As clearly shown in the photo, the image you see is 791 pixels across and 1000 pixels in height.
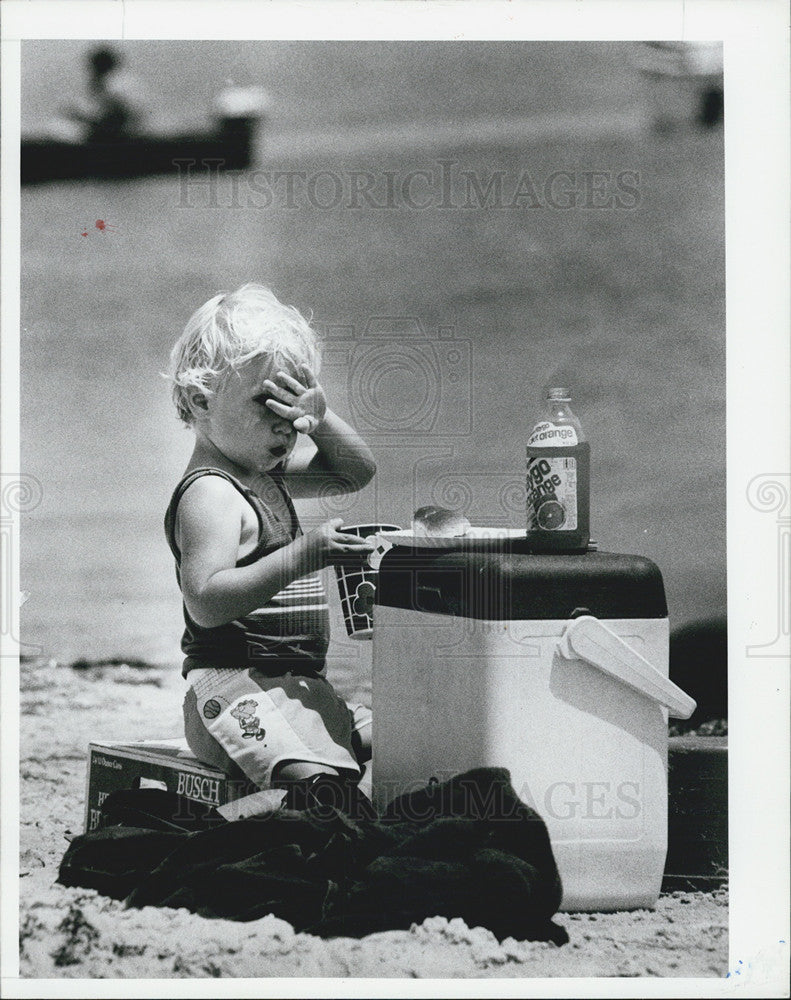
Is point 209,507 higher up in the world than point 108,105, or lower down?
lower down

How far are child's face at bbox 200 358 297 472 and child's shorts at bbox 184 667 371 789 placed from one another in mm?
554

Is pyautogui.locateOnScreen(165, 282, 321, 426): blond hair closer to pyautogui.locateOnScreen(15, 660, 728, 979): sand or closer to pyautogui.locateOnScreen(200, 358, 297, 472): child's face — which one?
pyautogui.locateOnScreen(200, 358, 297, 472): child's face

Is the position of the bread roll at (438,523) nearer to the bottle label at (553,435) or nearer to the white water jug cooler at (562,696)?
the white water jug cooler at (562,696)

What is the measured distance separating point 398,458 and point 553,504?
431 mm

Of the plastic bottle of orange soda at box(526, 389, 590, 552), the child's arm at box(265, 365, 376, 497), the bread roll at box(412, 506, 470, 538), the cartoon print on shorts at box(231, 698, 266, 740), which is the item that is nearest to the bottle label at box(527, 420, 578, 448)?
the plastic bottle of orange soda at box(526, 389, 590, 552)

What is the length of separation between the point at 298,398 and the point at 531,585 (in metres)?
0.77

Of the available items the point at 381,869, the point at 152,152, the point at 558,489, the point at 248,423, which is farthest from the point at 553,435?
the point at 152,152

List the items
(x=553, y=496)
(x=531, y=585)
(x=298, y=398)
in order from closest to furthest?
(x=531, y=585) → (x=553, y=496) → (x=298, y=398)

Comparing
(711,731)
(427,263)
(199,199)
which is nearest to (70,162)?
(199,199)

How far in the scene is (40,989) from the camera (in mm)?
2955

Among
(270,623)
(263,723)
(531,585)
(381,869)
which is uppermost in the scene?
(531,585)

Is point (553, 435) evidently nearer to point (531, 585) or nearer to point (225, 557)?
point (531, 585)

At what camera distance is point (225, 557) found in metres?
3.00

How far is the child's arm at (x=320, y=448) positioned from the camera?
10.1 ft
